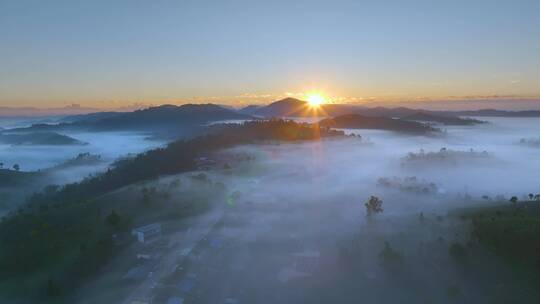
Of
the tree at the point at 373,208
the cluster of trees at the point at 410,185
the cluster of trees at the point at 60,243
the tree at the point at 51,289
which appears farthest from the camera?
the cluster of trees at the point at 410,185

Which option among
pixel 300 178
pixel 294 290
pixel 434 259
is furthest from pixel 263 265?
pixel 300 178

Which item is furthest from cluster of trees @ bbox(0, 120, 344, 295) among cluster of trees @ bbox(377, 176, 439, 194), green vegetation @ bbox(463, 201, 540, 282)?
green vegetation @ bbox(463, 201, 540, 282)

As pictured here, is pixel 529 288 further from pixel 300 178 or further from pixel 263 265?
pixel 300 178

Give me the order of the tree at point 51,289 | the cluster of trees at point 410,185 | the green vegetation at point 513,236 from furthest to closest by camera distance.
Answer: the cluster of trees at point 410,185 → the tree at point 51,289 → the green vegetation at point 513,236

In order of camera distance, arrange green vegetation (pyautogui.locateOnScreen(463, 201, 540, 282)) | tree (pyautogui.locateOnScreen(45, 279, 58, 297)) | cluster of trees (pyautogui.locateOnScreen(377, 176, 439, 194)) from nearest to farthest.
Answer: green vegetation (pyautogui.locateOnScreen(463, 201, 540, 282))
tree (pyautogui.locateOnScreen(45, 279, 58, 297))
cluster of trees (pyautogui.locateOnScreen(377, 176, 439, 194))

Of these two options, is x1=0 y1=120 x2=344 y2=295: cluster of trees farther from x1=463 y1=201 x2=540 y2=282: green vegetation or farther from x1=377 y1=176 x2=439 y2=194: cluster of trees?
x1=463 y1=201 x2=540 y2=282: green vegetation

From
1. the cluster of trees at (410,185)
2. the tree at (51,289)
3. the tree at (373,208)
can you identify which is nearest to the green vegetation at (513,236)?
the tree at (373,208)

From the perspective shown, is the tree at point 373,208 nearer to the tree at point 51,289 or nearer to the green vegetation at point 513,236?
the green vegetation at point 513,236

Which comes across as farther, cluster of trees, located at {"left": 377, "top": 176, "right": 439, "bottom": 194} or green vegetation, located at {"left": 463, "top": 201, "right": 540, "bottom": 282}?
cluster of trees, located at {"left": 377, "top": 176, "right": 439, "bottom": 194}

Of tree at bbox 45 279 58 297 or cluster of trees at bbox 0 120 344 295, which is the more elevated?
cluster of trees at bbox 0 120 344 295

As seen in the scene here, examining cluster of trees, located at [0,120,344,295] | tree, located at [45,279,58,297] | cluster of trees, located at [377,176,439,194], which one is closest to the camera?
tree, located at [45,279,58,297]

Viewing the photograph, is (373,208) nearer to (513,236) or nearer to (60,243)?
(513,236)

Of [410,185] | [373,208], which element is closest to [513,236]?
[373,208]
